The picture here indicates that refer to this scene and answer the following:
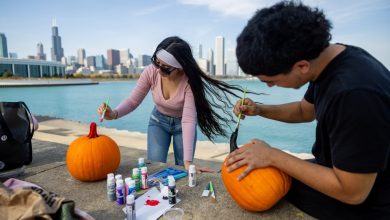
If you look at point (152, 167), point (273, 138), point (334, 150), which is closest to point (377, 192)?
point (334, 150)

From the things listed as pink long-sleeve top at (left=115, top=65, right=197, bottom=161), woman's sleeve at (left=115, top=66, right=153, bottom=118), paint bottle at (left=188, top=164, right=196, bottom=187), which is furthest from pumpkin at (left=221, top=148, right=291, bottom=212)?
woman's sleeve at (left=115, top=66, right=153, bottom=118)

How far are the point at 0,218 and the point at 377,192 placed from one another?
211 cm

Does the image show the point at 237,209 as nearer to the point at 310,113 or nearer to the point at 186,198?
the point at 186,198

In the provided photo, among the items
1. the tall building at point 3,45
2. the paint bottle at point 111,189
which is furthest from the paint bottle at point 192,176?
the tall building at point 3,45

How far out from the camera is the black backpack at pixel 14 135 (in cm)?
265

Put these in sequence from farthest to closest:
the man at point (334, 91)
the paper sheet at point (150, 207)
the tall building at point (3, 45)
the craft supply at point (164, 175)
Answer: the tall building at point (3, 45), the craft supply at point (164, 175), the paper sheet at point (150, 207), the man at point (334, 91)

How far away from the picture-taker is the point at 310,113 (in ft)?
7.47

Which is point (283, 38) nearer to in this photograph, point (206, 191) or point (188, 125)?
point (206, 191)

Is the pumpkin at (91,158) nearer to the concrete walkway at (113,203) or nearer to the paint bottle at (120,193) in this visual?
the concrete walkway at (113,203)

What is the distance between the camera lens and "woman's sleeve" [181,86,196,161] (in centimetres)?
288

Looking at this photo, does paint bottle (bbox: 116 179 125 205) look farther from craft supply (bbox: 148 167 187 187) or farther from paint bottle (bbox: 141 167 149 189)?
craft supply (bbox: 148 167 187 187)

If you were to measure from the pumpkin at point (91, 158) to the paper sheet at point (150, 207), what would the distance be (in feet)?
1.80

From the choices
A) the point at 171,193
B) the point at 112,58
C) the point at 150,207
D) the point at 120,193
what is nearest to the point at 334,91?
the point at 171,193

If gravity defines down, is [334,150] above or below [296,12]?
below
